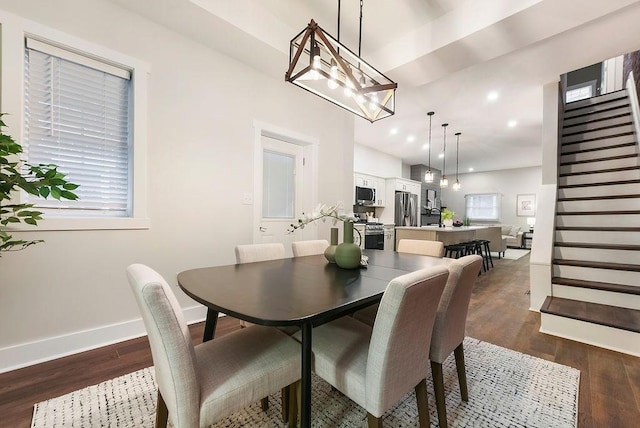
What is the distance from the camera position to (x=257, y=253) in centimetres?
216

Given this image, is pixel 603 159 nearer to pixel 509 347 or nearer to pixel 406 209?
pixel 509 347

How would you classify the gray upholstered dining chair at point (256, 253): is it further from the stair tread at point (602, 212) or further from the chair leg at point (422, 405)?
the stair tread at point (602, 212)

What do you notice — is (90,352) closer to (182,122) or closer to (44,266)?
(44,266)

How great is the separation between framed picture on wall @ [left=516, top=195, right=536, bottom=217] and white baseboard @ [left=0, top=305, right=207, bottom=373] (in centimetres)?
1080

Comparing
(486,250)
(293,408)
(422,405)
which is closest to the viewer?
(422,405)

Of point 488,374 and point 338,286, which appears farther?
point 488,374

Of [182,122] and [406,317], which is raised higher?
[182,122]

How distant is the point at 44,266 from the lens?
6.41 feet

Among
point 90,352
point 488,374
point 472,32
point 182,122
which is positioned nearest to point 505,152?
point 472,32

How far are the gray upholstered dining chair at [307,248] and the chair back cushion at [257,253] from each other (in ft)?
0.57

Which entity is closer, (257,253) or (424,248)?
(257,253)

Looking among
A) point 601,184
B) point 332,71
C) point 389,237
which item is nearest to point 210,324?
point 332,71

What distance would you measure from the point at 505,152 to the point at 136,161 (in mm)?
8645

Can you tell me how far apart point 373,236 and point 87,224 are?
4904mm
